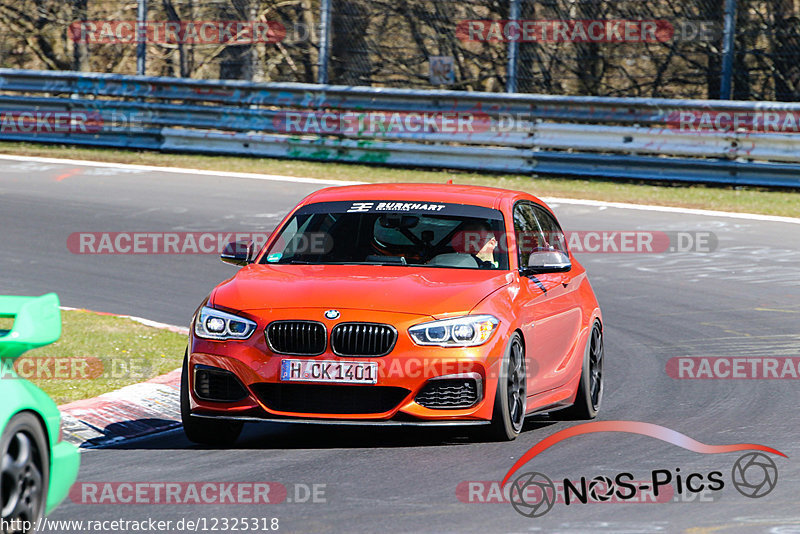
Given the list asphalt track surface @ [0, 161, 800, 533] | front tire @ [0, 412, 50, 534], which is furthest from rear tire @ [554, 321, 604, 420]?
front tire @ [0, 412, 50, 534]

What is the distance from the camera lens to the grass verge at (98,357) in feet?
29.9

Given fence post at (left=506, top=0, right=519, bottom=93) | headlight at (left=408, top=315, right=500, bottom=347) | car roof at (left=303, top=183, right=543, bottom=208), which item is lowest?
headlight at (left=408, top=315, right=500, bottom=347)

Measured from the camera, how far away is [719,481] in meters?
6.79

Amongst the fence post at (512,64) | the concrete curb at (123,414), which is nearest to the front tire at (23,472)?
the concrete curb at (123,414)

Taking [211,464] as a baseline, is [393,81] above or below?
above

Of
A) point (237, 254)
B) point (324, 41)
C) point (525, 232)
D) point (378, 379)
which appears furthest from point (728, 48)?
point (378, 379)

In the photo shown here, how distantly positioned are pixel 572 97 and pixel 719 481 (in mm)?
13155

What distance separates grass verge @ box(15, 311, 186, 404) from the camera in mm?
9117

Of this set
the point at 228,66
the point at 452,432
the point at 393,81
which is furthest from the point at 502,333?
the point at 228,66

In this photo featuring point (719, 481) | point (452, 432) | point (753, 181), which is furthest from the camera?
point (753, 181)

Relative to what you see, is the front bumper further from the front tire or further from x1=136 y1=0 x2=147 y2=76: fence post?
x1=136 y1=0 x2=147 y2=76: fence post

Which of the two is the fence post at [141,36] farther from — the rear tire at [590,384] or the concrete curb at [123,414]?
the rear tire at [590,384]

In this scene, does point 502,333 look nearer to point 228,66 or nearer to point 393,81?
point 393,81

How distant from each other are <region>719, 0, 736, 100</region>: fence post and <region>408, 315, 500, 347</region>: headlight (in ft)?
41.0
